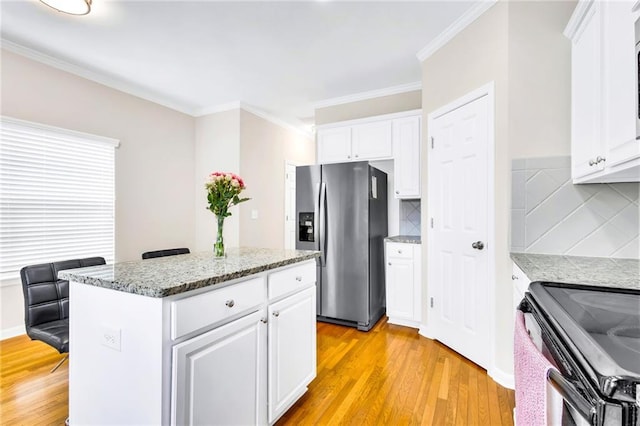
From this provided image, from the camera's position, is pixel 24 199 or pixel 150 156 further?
pixel 150 156

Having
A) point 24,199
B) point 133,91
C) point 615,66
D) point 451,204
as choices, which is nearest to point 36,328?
point 24,199

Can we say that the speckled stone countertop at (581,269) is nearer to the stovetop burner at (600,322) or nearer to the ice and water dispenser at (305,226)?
the stovetop burner at (600,322)

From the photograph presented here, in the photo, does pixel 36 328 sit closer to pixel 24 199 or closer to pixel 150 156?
pixel 24 199

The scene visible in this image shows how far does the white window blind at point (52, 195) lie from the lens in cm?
272

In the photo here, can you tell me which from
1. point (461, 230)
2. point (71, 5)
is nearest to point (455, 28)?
point (461, 230)

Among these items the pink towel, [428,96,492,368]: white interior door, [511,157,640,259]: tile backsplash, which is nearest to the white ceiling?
[428,96,492,368]: white interior door

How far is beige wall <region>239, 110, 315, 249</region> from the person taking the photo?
14.1 feet

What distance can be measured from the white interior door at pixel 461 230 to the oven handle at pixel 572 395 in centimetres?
175

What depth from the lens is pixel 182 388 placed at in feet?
3.64

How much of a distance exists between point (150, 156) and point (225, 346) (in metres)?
3.46

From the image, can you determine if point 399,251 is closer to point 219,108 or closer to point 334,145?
point 334,145

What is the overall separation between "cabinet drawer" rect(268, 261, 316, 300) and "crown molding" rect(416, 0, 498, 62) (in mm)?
2245

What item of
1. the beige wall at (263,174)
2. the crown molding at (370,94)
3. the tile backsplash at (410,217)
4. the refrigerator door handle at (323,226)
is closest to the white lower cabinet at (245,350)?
the refrigerator door handle at (323,226)

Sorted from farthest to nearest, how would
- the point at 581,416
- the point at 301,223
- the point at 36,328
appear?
the point at 301,223 → the point at 36,328 → the point at 581,416
